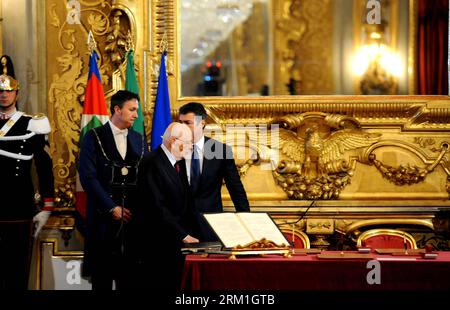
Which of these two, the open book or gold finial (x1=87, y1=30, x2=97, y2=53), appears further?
gold finial (x1=87, y1=30, x2=97, y2=53)

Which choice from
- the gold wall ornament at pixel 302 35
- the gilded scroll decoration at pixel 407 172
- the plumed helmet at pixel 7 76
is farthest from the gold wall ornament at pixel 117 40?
the gilded scroll decoration at pixel 407 172

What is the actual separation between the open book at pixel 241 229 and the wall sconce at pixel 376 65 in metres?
2.54

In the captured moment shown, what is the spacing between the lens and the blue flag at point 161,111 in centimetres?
729

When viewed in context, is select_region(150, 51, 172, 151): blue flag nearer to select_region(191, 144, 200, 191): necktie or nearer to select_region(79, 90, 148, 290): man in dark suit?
select_region(79, 90, 148, 290): man in dark suit

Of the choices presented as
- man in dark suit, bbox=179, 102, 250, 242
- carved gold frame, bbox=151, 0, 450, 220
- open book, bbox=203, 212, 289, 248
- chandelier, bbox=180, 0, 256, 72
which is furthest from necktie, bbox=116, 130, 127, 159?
open book, bbox=203, 212, 289, 248

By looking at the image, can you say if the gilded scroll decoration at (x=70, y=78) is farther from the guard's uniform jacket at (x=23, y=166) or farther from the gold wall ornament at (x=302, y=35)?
the gold wall ornament at (x=302, y=35)

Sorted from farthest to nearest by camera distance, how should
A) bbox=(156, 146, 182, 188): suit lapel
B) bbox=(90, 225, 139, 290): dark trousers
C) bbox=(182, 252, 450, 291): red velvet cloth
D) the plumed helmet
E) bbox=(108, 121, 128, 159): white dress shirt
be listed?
the plumed helmet
bbox=(108, 121, 128, 159): white dress shirt
bbox=(90, 225, 139, 290): dark trousers
bbox=(156, 146, 182, 188): suit lapel
bbox=(182, 252, 450, 291): red velvet cloth

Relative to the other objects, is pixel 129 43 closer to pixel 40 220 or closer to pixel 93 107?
pixel 93 107

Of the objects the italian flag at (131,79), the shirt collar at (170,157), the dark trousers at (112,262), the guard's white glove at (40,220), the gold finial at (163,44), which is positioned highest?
the gold finial at (163,44)

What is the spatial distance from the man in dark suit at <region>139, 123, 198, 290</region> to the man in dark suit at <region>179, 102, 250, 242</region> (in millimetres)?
147

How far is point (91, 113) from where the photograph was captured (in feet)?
24.2

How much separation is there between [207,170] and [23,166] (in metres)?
1.60

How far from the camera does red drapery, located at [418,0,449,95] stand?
761cm

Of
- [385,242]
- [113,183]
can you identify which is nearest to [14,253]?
[113,183]
